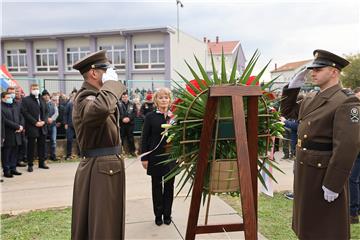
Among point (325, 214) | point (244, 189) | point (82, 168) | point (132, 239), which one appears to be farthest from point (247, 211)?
point (132, 239)

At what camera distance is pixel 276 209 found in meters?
5.18

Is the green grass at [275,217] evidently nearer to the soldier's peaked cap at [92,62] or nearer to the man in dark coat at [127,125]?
the soldier's peaked cap at [92,62]

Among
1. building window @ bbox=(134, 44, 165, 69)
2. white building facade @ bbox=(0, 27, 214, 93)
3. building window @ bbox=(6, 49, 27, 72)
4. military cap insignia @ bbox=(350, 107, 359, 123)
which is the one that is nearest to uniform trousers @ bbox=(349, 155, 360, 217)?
military cap insignia @ bbox=(350, 107, 359, 123)

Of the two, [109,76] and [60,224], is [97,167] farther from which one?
Answer: [60,224]

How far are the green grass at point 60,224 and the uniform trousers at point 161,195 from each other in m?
1.14

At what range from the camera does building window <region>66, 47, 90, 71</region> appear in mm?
31000

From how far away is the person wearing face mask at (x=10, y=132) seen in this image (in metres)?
7.40

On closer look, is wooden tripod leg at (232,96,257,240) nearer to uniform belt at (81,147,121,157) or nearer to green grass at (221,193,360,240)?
uniform belt at (81,147,121,157)

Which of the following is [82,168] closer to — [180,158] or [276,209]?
[180,158]

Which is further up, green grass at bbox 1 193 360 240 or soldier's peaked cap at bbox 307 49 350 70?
soldier's peaked cap at bbox 307 49 350 70

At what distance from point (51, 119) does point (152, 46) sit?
21083 millimetres

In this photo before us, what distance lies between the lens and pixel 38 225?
181 inches

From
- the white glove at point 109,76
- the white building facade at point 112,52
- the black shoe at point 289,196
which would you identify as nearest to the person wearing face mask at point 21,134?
the white glove at point 109,76

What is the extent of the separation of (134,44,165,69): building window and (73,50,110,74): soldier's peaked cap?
1036 inches
